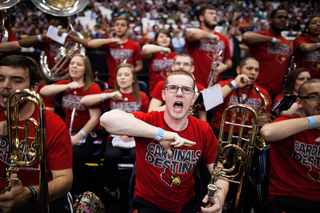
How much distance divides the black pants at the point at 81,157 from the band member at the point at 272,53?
295 cm

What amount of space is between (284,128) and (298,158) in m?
0.33

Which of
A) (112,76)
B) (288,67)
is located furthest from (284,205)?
(112,76)

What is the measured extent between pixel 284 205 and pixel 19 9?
1692cm

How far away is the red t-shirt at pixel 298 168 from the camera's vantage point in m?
1.79

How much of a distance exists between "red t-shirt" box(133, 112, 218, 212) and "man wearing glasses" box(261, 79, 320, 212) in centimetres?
66

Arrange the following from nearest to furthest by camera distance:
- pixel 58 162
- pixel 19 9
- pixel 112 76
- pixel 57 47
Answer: pixel 58 162, pixel 57 47, pixel 112 76, pixel 19 9

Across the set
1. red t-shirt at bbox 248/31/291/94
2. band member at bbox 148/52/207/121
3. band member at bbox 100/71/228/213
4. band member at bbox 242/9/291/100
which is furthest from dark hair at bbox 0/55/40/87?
red t-shirt at bbox 248/31/291/94

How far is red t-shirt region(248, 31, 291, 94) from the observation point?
3.54 metres

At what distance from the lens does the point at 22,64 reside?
1.60 metres

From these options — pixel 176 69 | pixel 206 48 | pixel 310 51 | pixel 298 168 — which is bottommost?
pixel 298 168

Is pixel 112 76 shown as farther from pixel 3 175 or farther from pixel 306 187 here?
pixel 306 187

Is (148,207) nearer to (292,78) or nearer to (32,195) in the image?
(32,195)

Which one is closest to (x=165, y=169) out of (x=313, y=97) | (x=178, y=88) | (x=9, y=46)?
(x=178, y=88)

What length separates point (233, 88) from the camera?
2.64m
